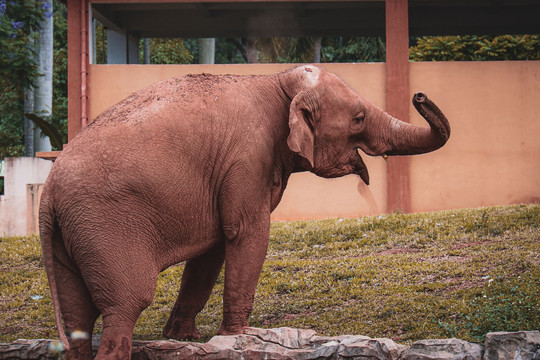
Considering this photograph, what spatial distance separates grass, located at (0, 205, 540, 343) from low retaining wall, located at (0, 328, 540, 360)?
4.85 feet

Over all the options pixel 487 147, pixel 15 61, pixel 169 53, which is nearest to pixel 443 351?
pixel 487 147

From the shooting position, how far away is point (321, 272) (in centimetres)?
1023

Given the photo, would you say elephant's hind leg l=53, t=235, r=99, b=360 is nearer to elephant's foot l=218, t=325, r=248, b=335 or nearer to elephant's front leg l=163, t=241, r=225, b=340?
elephant's foot l=218, t=325, r=248, b=335

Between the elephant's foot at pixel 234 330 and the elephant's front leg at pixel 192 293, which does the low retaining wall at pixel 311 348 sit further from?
the elephant's front leg at pixel 192 293

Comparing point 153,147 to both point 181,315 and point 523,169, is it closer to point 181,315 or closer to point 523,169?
point 181,315

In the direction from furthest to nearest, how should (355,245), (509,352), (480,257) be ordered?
1. (355,245)
2. (480,257)
3. (509,352)

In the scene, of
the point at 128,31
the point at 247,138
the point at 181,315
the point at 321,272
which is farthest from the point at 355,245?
the point at 128,31

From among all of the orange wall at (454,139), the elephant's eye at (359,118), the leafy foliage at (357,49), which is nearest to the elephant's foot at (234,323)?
the elephant's eye at (359,118)

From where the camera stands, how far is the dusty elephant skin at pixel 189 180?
233 inches

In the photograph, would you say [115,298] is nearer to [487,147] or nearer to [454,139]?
[454,139]

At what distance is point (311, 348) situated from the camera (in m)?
6.22

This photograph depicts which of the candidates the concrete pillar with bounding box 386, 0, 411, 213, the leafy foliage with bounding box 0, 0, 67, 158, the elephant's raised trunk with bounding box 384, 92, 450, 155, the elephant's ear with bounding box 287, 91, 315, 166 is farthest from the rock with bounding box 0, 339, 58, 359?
the concrete pillar with bounding box 386, 0, 411, 213

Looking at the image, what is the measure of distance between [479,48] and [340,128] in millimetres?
18253

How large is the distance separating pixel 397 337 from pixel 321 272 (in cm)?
276
